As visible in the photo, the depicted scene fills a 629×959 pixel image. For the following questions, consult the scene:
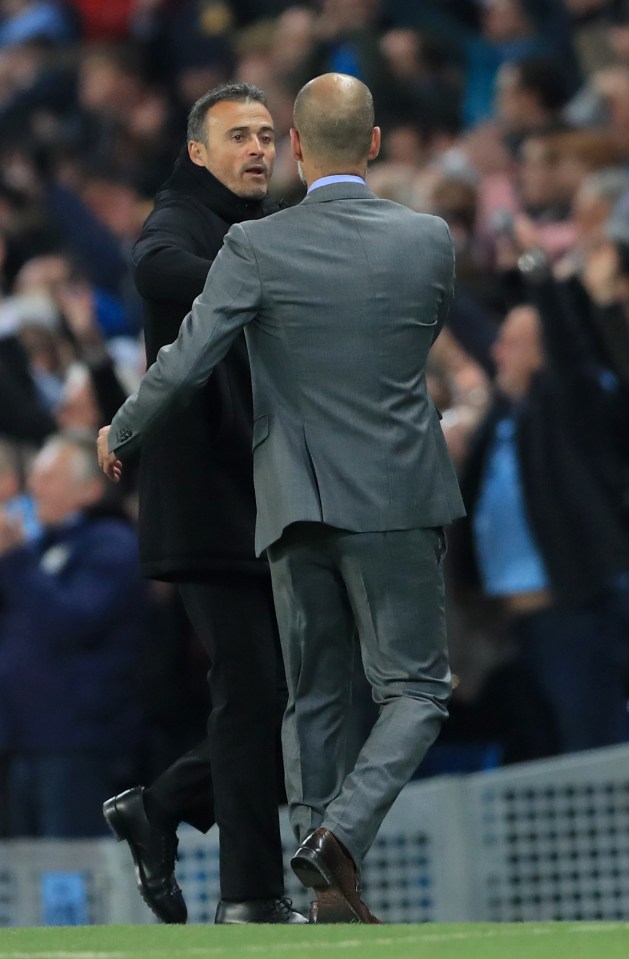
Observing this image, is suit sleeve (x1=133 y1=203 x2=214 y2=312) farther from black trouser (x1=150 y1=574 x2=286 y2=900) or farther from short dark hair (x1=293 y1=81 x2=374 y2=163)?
black trouser (x1=150 y1=574 x2=286 y2=900)

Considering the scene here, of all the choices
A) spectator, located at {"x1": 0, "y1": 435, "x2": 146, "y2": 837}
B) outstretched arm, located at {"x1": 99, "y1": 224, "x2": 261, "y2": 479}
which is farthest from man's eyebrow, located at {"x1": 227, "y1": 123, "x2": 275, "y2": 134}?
spectator, located at {"x1": 0, "y1": 435, "x2": 146, "y2": 837}

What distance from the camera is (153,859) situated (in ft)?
16.1

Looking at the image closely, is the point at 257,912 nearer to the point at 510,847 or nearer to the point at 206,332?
the point at 206,332

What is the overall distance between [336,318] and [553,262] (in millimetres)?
3733

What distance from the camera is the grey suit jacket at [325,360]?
4.19 meters

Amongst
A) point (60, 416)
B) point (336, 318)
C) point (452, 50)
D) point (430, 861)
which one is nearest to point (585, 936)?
point (336, 318)

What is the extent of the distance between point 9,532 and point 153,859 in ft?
10.6

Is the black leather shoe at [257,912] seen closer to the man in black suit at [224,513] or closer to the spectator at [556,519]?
the man in black suit at [224,513]

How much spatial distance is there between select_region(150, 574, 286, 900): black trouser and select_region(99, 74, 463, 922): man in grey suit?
1.06 ft

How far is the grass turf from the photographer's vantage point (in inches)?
133

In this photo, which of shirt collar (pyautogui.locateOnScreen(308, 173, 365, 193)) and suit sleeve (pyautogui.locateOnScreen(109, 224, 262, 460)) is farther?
shirt collar (pyautogui.locateOnScreen(308, 173, 365, 193))

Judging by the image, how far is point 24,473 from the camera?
28.0ft

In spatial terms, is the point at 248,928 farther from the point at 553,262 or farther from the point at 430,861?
the point at 553,262

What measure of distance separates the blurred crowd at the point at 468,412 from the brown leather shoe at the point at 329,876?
259cm
